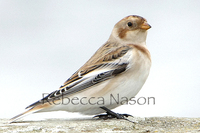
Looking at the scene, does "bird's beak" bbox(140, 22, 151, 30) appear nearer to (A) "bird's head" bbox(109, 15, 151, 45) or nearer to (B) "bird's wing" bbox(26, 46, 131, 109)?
(A) "bird's head" bbox(109, 15, 151, 45)

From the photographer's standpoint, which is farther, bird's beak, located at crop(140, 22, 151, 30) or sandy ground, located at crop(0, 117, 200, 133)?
bird's beak, located at crop(140, 22, 151, 30)

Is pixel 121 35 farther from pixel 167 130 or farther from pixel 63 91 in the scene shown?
pixel 167 130

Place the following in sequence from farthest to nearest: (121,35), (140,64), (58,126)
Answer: (121,35)
(140,64)
(58,126)

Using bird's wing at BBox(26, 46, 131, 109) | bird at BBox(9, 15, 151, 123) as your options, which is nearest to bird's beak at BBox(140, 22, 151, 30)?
bird at BBox(9, 15, 151, 123)

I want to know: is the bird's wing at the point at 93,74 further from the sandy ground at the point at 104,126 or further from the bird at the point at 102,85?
Answer: the sandy ground at the point at 104,126

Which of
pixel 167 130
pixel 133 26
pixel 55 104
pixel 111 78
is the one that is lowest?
pixel 167 130

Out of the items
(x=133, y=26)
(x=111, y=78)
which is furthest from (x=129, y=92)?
(x=133, y=26)

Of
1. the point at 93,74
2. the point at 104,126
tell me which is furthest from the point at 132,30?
the point at 104,126

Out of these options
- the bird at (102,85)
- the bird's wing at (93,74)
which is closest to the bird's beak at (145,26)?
the bird at (102,85)
